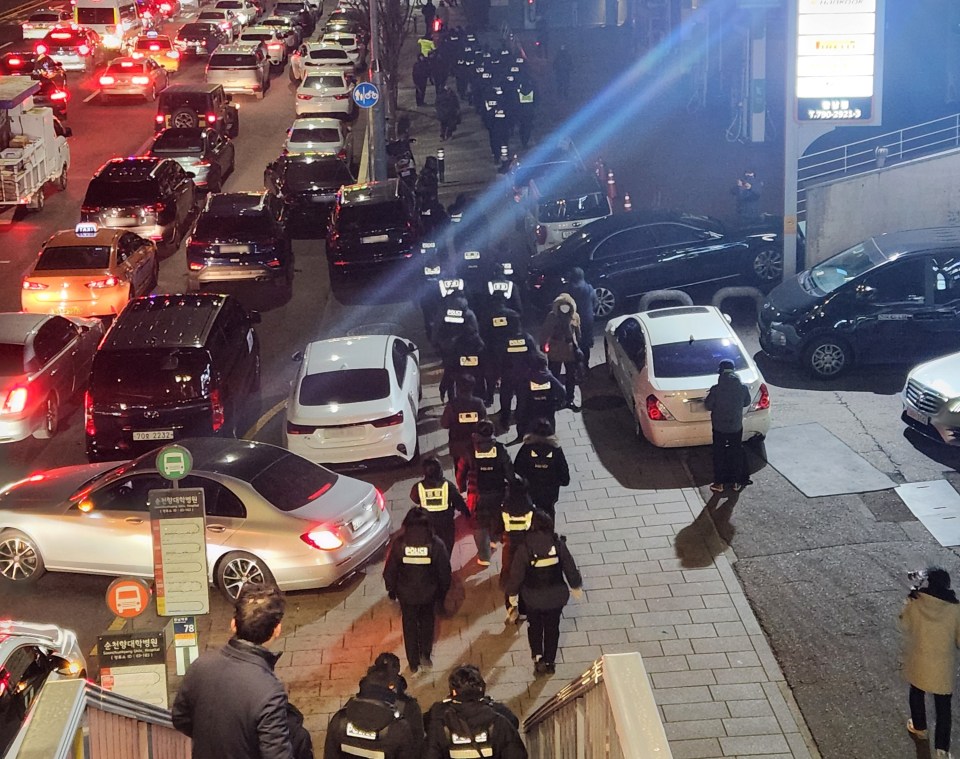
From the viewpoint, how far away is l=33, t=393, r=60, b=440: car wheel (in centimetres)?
1639

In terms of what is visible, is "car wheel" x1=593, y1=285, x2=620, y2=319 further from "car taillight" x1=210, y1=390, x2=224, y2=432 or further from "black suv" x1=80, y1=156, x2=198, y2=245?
"black suv" x1=80, y1=156, x2=198, y2=245

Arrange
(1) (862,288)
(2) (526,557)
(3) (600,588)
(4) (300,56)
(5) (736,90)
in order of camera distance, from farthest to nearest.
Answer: (4) (300,56) → (5) (736,90) → (1) (862,288) → (3) (600,588) → (2) (526,557)

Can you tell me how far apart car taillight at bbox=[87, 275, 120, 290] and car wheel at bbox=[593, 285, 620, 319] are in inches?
292

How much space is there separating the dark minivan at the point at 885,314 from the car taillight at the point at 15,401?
9.39 metres

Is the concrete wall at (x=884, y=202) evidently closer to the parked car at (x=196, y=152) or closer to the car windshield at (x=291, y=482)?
the car windshield at (x=291, y=482)

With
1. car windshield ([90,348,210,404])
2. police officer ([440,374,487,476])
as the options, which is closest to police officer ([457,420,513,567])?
police officer ([440,374,487,476])

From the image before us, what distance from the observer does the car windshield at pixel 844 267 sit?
16672 mm

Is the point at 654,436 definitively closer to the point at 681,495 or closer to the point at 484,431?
the point at 681,495

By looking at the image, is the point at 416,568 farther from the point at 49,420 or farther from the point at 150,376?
the point at 49,420

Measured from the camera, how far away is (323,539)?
1170 cm

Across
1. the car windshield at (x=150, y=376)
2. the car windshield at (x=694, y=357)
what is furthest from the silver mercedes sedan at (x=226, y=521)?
the car windshield at (x=694, y=357)

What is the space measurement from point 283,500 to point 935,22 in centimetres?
2004

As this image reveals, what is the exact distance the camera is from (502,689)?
10133 mm

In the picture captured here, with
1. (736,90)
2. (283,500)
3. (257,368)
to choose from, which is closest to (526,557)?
(283,500)
